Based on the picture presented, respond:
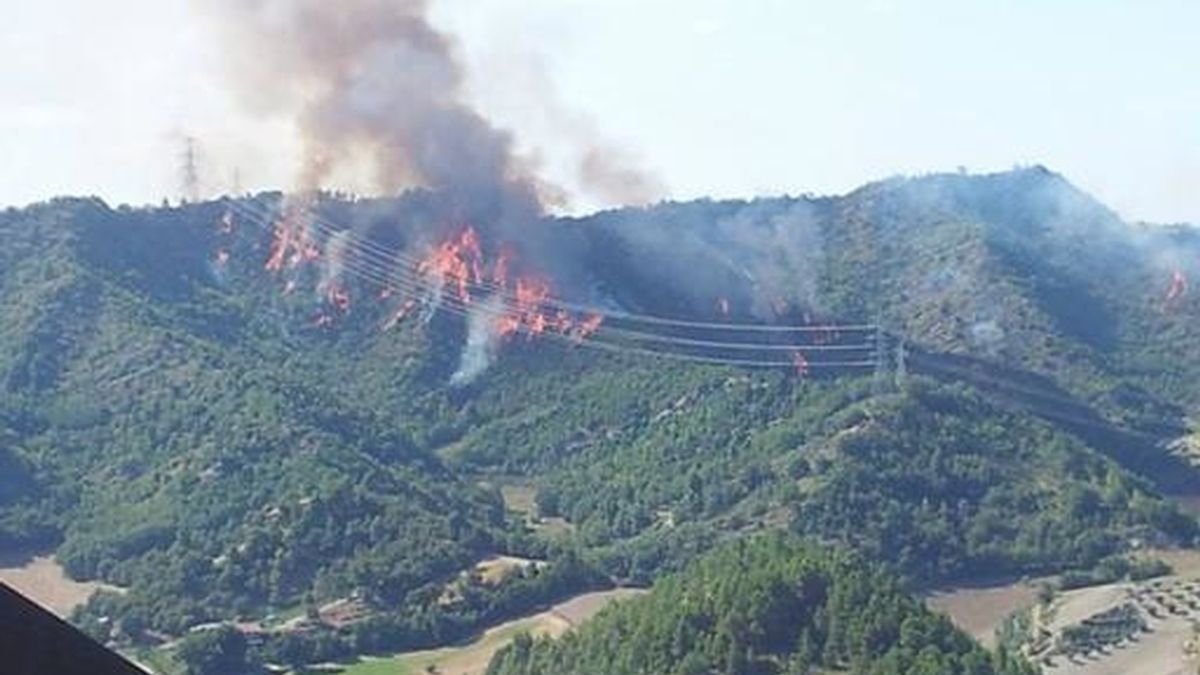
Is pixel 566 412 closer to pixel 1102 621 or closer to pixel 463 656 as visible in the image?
pixel 463 656

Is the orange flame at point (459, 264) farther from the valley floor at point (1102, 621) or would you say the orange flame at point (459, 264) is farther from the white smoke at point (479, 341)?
the valley floor at point (1102, 621)

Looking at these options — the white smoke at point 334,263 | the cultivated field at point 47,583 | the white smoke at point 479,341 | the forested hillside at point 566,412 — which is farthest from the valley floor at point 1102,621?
the white smoke at point 334,263

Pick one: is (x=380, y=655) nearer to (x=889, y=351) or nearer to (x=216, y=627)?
(x=216, y=627)

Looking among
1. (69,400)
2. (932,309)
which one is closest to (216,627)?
(69,400)

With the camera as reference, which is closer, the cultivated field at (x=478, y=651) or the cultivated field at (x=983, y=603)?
the cultivated field at (x=478, y=651)

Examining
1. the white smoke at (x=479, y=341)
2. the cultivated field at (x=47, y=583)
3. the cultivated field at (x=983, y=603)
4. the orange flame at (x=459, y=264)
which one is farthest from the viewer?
the orange flame at (x=459, y=264)

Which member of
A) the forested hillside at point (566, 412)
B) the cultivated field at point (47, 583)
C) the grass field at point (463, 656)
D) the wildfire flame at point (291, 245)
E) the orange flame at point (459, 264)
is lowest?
the grass field at point (463, 656)

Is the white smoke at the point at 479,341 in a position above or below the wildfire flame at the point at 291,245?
below
